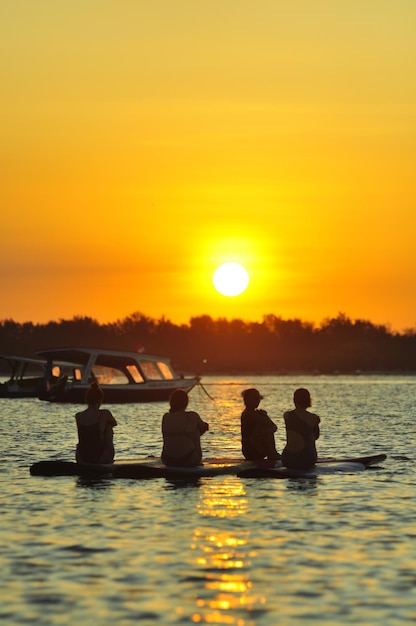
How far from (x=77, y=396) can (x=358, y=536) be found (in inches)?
2254

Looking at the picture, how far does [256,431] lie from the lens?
1067 inches

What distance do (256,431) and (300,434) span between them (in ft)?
4.95

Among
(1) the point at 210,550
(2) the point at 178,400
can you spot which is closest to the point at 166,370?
(2) the point at 178,400

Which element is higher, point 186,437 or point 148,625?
point 186,437

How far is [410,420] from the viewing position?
6388 cm

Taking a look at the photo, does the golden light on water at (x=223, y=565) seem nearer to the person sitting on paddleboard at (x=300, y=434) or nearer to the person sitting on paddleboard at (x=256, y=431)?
the person sitting on paddleboard at (x=300, y=434)

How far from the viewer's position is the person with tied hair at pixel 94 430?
25875 millimetres

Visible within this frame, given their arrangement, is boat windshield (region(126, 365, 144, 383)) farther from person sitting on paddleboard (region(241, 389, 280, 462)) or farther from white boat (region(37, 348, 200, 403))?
person sitting on paddleboard (region(241, 389, 280, 462))

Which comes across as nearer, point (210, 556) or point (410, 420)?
point (210, 556)

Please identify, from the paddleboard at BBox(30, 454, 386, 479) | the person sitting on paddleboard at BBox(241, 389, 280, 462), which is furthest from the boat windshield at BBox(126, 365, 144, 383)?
the person sitting on paddleboard at BBox(241, 389, 280, 462)

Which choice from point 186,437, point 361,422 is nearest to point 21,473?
point 186,437

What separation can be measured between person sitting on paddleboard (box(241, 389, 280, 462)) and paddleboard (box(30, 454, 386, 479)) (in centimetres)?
34

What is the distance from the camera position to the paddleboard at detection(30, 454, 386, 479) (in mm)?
26016

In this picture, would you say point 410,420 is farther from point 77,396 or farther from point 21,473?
point 21,473
